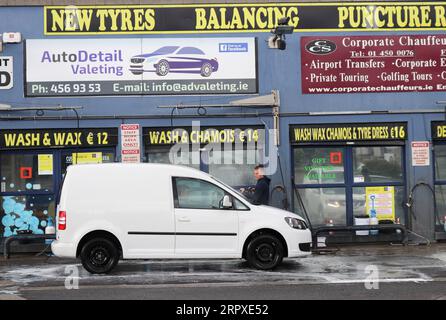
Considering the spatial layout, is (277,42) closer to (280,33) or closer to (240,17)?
(280,33)

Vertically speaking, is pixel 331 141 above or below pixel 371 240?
above

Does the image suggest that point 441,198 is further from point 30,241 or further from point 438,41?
point 30,241

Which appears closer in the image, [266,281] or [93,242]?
[266,281]

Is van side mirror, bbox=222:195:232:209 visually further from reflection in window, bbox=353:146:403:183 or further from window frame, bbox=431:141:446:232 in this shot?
window frame, bbox=431:141:446:232

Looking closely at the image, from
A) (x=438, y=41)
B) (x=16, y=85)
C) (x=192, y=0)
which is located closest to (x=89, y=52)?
(x=16, y=85)

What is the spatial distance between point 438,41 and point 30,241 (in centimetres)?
1084

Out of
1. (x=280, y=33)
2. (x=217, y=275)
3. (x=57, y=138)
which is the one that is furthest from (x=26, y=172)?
(x=280, y=33)

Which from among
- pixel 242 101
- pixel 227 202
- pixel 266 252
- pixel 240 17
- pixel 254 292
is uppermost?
pixel 240 17

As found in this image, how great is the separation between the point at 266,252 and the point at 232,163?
4.11m

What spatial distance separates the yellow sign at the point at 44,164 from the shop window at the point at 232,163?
3800mm

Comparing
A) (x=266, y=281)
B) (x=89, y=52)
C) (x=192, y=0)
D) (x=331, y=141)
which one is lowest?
(x=266, y=281)

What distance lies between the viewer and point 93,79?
1364 centimetres

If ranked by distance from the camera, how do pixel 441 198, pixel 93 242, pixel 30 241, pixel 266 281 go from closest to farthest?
pixel 266 281, pixel 93 242, pixel 30 241, pixel 441 198

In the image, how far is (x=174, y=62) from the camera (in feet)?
45.2
